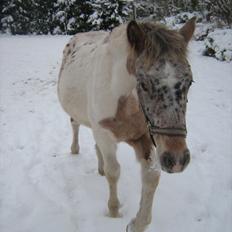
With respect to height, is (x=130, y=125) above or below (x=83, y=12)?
above

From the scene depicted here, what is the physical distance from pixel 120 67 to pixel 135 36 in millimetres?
380

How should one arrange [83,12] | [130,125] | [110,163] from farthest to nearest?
1. [83,12]
2. [110,163]
3. [130,125]

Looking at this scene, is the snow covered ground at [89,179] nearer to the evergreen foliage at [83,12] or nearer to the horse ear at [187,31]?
the horse ear at [187,31]

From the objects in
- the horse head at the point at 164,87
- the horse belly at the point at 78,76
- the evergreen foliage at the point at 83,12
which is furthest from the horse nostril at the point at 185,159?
the evergreen foliage at the point at 83,12

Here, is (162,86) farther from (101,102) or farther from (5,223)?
(5,223)

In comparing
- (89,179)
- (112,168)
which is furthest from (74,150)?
(112,168)

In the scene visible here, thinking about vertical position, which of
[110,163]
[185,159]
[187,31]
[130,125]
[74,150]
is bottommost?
[74,150]

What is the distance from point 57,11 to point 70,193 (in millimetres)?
16194

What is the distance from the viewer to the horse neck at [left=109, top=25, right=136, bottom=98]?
7.39ft

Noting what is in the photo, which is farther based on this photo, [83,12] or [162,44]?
[83,12]

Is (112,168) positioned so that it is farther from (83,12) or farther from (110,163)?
(83,12)

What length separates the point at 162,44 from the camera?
1.92 meters

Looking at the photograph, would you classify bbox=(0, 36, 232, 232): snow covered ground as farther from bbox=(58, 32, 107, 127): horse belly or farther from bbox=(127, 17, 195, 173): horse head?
bbox=(58, 32, 107, 127): horse belly

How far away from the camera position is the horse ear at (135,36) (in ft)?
6.36
